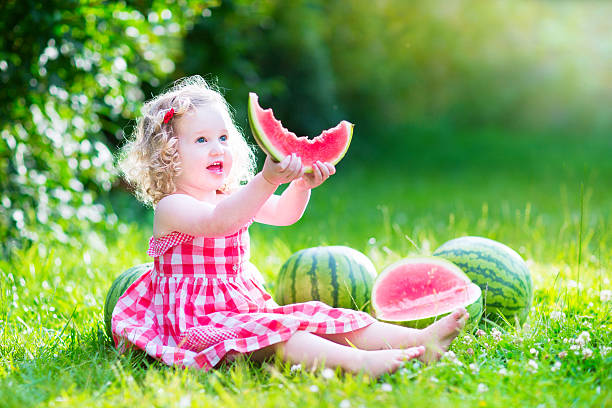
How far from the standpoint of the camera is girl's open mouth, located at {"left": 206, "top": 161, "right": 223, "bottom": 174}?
10.0ft

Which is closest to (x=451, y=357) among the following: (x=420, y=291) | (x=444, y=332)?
(x=444, y=332)

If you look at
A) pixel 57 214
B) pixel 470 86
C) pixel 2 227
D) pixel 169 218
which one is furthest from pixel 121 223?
pixel 470 86

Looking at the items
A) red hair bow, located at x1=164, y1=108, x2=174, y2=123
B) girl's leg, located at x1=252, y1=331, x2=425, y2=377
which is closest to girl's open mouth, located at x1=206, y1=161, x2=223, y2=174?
red hair bow, located at x1=164, y1=108, x2=174, y2=123

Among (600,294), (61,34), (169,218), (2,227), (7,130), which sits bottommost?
(600,294)

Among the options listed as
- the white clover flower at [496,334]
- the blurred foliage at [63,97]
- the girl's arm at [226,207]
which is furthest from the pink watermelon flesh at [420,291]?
the blurred foliage at [63,97]

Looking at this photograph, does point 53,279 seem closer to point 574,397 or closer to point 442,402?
point 442,402

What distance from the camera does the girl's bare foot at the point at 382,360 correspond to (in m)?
2.56

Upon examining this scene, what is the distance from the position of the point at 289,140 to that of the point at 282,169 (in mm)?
258

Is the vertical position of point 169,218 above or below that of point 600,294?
above

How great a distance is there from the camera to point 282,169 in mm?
2652

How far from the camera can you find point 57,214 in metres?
4.98

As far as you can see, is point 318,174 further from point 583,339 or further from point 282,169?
point 583,339

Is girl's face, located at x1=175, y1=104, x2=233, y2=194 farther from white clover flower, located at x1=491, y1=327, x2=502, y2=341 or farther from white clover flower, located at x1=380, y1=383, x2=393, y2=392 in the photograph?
white clover flower, located at x1=491, y1=327, x2=502, y2=341

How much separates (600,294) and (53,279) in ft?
10.9
